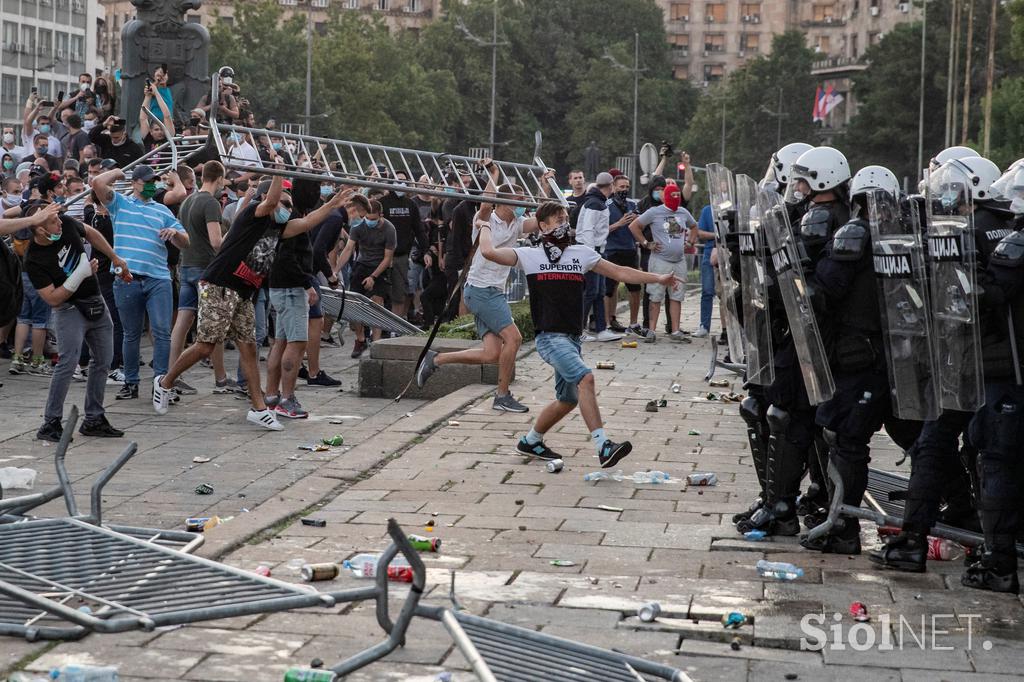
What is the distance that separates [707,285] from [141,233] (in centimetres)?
820

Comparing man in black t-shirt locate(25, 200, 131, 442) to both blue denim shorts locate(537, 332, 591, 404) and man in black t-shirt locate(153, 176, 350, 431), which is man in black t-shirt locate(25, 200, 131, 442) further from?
blue denim shorts locate(537, 332, 591, 404)

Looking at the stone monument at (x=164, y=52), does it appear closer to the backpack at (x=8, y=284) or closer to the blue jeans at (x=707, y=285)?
the blue jeans at (x=707, y=285)

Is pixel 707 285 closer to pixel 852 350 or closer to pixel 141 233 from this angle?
pixel 141 233

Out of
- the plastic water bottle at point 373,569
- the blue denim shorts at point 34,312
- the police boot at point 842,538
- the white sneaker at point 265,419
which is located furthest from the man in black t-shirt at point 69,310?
the police boot at point 842,538

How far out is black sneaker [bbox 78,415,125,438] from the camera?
10094mm

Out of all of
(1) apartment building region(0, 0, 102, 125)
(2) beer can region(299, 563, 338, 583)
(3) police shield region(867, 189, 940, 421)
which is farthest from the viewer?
(1) apartment building region(0, 0, 102, 125)

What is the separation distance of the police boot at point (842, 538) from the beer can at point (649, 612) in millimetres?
1496

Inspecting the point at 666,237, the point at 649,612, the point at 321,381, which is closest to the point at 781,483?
the point at 649,612

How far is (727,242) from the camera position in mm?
7504

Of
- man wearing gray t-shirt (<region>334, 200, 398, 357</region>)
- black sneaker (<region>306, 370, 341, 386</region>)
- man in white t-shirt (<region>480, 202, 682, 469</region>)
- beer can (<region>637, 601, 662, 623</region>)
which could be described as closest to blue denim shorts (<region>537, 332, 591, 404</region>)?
man in white t-shirt (<region>480, 202, 682, 469</region>)

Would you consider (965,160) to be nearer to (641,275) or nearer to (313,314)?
(641,275)

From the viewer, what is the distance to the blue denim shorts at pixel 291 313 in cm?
1122

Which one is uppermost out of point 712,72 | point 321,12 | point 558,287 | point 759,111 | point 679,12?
point 679,12

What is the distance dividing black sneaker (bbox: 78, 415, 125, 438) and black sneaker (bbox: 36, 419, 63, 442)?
197 mm
